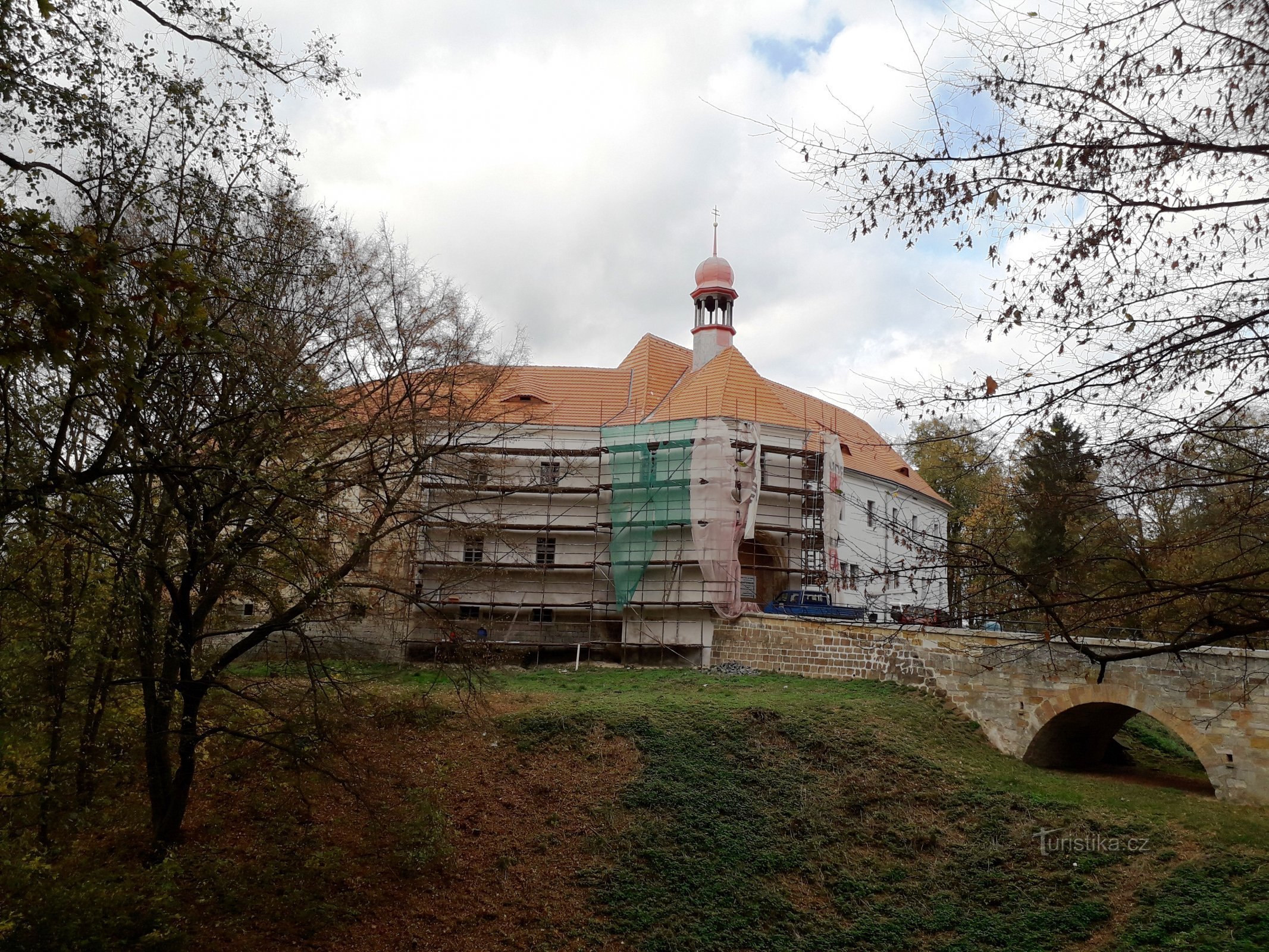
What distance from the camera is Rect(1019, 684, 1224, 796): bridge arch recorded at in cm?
1368

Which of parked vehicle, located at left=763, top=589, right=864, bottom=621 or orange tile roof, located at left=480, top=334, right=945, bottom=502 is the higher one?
orange tile roof, located at left=480, top=334, right=945, bottom=502

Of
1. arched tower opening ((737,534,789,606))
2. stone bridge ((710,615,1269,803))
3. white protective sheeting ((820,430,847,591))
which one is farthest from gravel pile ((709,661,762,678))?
white protective sheeting ((820,430,847,591))

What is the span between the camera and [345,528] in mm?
10430

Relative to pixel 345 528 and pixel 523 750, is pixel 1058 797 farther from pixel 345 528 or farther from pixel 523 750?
pixel 345 528

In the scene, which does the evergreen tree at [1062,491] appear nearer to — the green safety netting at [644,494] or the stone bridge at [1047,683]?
the stone bridge at [1047,683]

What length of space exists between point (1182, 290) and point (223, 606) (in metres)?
9.71

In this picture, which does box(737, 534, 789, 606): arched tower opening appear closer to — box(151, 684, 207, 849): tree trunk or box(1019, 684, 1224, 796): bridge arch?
box(1019, 684, 1224, 796): bridge arch

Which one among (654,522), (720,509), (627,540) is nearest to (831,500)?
(720,509)

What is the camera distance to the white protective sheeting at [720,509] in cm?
2131
